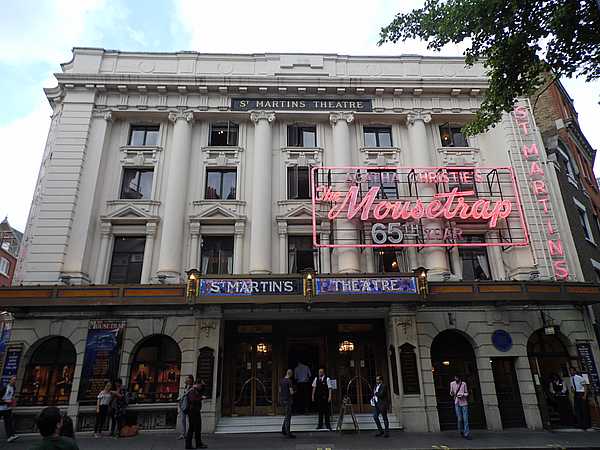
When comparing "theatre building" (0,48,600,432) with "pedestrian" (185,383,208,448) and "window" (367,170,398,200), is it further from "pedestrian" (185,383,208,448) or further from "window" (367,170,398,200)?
"pedestrian" (185,383,208,448)

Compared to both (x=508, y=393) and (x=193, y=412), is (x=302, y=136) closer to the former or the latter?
(x=193, y=412)

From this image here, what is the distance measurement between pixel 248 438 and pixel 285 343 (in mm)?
4387

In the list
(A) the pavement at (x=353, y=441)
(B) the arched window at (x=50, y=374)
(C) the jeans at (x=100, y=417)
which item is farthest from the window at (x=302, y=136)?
(C) the jeans at (x=100, y=417)

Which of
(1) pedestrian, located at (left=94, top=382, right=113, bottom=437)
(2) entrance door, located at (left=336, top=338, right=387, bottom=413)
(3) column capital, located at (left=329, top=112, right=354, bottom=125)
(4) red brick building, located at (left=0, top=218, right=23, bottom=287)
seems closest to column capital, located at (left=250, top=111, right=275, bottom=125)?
(3) column capital, located at (left=329, top=112, right=354, bottom=125)

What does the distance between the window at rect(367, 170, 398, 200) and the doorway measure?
270 inches

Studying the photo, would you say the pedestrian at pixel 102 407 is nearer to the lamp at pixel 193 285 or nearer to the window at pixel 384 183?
the lamp at pixel 193 285

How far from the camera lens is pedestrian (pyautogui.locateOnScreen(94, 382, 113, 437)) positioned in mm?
13336

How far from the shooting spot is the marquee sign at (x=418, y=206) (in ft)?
55.5

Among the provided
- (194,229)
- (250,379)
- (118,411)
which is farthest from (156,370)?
(194,229)

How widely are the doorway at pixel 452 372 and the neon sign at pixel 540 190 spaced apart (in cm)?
529

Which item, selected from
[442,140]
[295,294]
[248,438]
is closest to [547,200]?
[442,140]

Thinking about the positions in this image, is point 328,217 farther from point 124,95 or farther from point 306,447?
point 124,95

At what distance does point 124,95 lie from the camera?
19594 mm

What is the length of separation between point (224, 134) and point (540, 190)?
16.0 m
